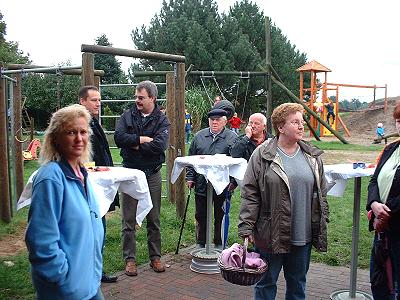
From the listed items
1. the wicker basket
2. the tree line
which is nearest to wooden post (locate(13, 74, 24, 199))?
the wicker basket

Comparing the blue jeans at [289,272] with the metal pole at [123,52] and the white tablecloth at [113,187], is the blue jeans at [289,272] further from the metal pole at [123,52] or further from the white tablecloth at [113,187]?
the metal pole at [123,52]

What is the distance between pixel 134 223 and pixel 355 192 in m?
2.24

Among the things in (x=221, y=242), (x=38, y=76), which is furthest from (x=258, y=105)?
(x=221, y=242)

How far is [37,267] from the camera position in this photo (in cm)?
220

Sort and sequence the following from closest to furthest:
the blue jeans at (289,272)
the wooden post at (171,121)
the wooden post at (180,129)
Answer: the blue jeans at (289,272)
the wooden post at (180,129)
the wooden post at (171,121)

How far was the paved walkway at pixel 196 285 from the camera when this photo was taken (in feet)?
14.8

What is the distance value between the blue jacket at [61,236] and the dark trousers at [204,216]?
3.26 m

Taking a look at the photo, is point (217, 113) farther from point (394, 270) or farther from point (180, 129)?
point (394, 270)

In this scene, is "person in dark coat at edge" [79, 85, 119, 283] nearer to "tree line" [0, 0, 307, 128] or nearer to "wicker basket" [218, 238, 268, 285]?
"wicker basket" [218, 238, 268, 285]

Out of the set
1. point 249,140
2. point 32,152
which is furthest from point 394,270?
point 32,152

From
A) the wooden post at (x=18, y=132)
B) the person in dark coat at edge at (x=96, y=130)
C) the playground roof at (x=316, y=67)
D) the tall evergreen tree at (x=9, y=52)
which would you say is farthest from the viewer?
the tall evergreen tree at (x=9, y=52)

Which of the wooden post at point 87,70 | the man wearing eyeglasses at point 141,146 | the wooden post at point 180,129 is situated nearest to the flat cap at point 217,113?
the man wearing eyeglasses at point 141,146

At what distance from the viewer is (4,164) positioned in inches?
276

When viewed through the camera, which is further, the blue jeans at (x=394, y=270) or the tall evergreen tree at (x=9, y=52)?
the tall evergreen tree at (x=9, y=52)
